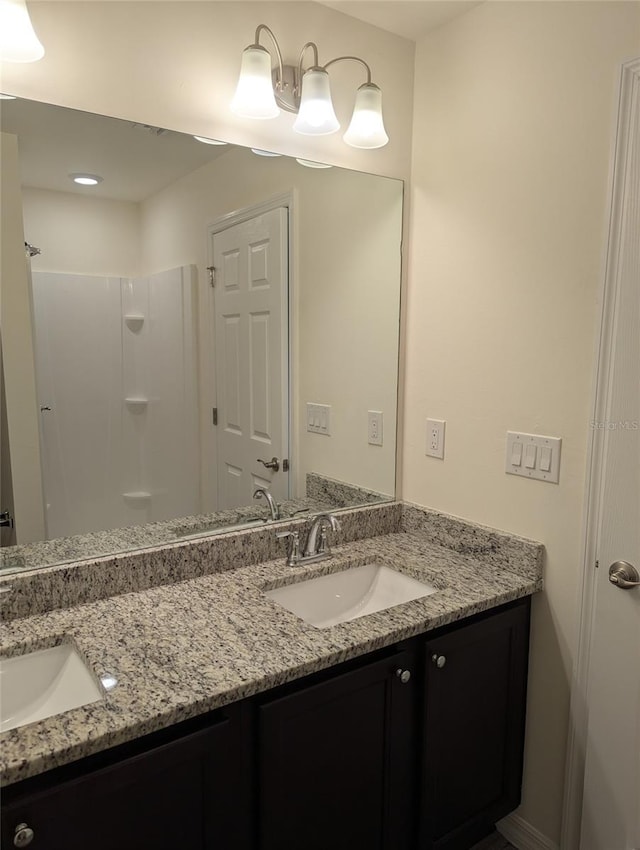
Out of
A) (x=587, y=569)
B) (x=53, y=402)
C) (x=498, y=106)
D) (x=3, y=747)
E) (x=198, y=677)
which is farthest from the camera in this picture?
(x=498, y=106)

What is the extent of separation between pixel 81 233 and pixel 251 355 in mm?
548

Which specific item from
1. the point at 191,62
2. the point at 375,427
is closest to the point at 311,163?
the point at 191,62

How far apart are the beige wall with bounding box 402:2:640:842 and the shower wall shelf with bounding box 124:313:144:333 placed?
90 centimetres

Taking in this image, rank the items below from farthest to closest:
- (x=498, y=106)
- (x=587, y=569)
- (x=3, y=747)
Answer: (x=498, y=106), (x=587, y=569), (x=3, y=747)

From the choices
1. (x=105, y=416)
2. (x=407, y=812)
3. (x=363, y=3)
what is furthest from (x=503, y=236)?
(x=407, y=812)

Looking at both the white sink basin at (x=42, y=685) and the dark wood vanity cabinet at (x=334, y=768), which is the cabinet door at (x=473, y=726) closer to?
the dark wood vanity cabinet at (x=334, y=768)

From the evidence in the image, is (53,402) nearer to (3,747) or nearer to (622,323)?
(3,747)

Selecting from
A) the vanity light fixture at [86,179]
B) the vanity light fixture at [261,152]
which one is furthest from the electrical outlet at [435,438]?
the vanity light fixture at [86,179]

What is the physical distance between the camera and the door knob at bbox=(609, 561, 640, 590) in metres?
1.38

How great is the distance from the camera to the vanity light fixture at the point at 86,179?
132 centimetres

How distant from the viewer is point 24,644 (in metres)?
1.17

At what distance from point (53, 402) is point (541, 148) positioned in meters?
1.39

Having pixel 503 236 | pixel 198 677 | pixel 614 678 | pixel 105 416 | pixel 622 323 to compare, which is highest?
pixel 503 236

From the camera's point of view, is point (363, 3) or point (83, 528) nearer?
point (83, 528)
